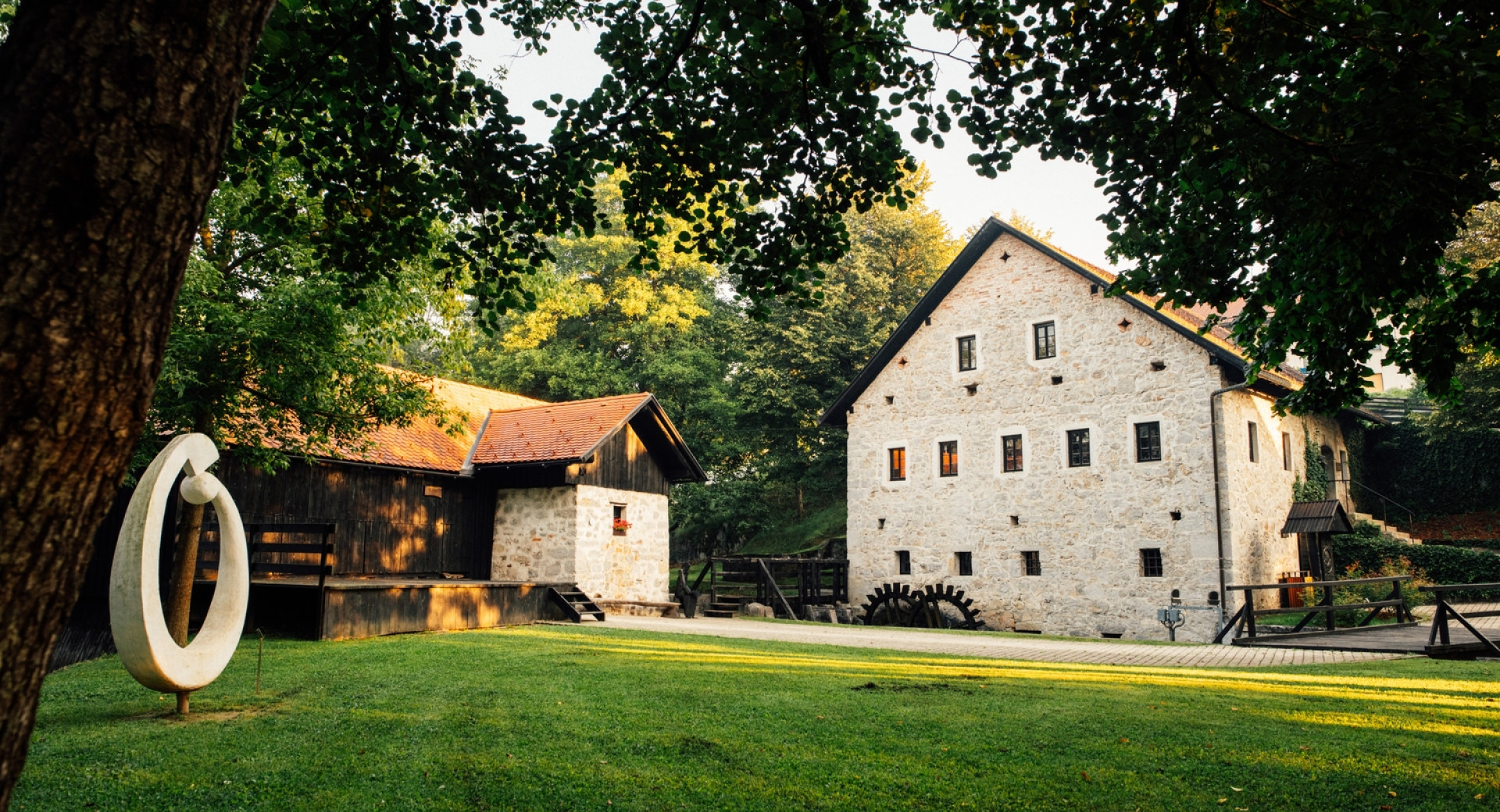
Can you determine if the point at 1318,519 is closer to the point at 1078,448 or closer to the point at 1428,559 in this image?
the point at 1428,559

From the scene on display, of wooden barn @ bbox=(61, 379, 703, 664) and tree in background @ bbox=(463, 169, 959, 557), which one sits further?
tree in background @ bbox=(463, 169, 959, 557)

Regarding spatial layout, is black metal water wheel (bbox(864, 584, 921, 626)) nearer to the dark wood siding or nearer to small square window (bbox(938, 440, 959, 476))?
small square window (bbox(938, 440, 959, 476))

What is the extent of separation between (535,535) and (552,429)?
2.55 m

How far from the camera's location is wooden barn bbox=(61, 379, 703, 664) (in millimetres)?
14023

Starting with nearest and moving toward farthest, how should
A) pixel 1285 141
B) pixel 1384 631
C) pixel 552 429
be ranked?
1. pixel 1285 141
2. pixel 1384 631
3. pixel 552 429

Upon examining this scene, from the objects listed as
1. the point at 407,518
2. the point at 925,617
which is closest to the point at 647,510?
the point at 407,518

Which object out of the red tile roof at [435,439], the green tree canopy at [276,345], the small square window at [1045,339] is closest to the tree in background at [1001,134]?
the green tree canopy at [276,345]

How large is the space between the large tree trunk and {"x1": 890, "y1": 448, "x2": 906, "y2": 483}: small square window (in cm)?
2365

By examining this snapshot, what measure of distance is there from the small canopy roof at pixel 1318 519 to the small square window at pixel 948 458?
314 inches

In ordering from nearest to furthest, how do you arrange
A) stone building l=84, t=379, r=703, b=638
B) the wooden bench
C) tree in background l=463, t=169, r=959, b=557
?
the wooden bench, stone building l=84, t=379, r=703, b=638, tree in background l=463, t=169, r=959, b=557

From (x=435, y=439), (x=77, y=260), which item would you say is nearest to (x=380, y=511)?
(x=435, y=439)

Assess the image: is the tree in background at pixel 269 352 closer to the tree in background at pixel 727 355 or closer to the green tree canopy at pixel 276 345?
the green tree canopy at pixel 276 345

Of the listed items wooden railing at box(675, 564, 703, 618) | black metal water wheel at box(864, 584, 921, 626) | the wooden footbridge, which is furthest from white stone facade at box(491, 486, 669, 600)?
the wooden footbridge

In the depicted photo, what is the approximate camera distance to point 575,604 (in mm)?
17453
